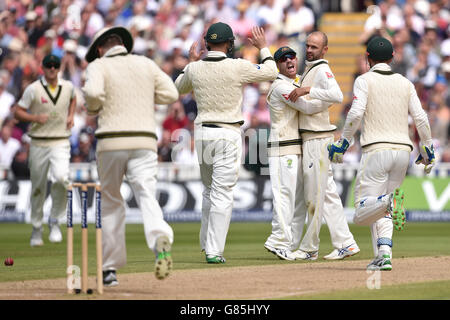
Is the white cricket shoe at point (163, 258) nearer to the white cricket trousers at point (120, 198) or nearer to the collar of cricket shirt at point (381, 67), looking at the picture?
the white cricket trousers at point (120, 198)

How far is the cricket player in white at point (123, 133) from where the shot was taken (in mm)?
9266

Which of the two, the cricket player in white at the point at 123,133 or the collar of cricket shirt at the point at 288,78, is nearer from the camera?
the cricket player in white at the point at 123,133

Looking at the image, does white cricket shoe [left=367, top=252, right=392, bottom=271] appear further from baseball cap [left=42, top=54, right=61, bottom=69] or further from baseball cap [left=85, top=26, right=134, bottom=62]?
baseball cap [left=42, top=54, right=61, bottom=69]

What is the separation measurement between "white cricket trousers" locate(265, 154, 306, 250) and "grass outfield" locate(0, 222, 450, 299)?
0.30 metres

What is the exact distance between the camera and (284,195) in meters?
12.7

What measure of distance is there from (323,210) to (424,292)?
12.1ft

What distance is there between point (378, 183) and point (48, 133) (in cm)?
686

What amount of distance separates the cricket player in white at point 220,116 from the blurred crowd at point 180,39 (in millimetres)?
10840

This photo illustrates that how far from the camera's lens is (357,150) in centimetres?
2334

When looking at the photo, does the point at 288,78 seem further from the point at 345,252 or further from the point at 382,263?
the point at 382,263

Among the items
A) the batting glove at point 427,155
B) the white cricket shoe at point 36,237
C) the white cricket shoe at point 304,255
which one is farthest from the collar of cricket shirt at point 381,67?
the white cricket shoe at point 36,237

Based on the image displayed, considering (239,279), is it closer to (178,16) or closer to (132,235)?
(132,235)

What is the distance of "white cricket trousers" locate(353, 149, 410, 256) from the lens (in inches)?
422

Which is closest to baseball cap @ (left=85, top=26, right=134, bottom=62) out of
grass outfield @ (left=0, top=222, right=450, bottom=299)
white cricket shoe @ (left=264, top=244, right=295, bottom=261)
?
grass outfield @ (left=0, top=222, right=450, bottom=299)
